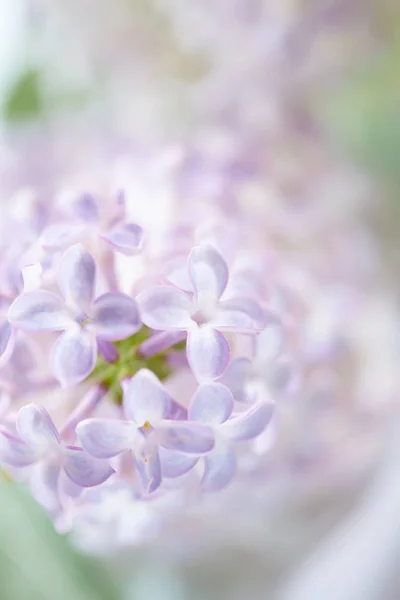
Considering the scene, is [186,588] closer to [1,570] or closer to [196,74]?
[1,570]

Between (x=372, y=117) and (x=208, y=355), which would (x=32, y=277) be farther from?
(x=372, y=117)

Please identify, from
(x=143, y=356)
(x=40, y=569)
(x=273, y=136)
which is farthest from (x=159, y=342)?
(x=40, y=569)

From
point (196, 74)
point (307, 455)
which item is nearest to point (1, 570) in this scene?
point (307, 455)

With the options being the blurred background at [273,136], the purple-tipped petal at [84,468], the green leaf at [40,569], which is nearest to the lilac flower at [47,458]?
the purple-tipped petal at [84,468]

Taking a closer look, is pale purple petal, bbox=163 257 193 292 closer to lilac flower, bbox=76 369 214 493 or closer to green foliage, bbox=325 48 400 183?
lilac flower, bbox=76 369 214 493

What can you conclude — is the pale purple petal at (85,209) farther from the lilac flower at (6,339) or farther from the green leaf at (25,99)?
the green leaf at (25,99)

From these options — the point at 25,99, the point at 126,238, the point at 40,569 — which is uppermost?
the point at 25,99
